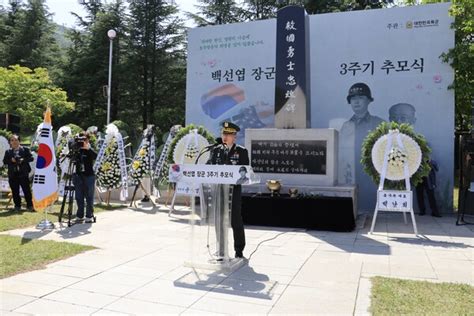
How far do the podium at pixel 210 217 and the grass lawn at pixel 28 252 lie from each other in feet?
4.95

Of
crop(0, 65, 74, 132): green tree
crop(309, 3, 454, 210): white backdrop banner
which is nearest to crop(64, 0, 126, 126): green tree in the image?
crop(0, 65, 74, 132): green tree

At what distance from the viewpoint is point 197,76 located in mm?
12414

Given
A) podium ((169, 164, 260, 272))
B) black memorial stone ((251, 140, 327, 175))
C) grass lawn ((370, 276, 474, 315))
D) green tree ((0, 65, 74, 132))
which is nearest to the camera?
grass lawn ((370, 276, 474, 315))

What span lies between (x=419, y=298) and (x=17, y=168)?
783cm

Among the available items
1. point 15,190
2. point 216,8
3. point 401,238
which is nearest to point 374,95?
point 401,238

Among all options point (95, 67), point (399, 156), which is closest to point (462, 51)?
point (399, 156)

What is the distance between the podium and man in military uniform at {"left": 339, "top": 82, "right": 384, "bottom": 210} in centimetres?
636

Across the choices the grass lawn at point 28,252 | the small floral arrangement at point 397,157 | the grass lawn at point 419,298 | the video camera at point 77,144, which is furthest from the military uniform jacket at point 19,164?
the grass lawn at point 419,298

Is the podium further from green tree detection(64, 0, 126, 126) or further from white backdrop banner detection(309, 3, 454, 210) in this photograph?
green tree detection(64, 0, 126, 126)

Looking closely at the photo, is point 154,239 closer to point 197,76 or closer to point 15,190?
point 15,190

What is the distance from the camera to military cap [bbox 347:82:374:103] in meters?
10.4

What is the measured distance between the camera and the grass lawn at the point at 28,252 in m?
4.38

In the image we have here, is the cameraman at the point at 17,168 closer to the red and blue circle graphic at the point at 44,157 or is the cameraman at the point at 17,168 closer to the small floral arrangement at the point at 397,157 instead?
the red and blue circle graphic at the point at 44,157

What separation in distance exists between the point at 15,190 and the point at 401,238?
7349 mm
